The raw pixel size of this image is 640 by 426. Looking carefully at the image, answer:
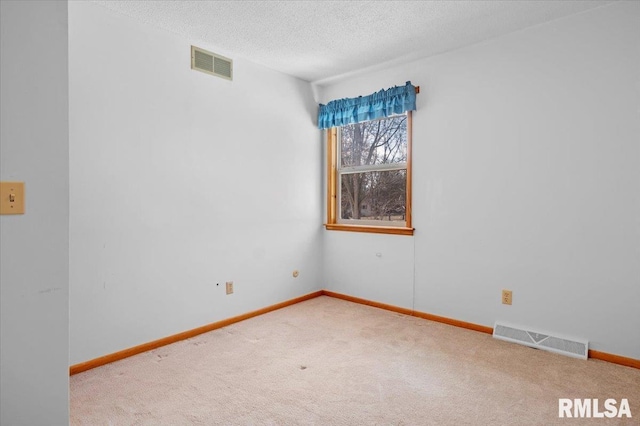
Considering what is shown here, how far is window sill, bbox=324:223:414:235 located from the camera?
11.9 ft

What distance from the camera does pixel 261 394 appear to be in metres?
2.12

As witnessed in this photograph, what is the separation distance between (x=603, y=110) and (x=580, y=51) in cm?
47

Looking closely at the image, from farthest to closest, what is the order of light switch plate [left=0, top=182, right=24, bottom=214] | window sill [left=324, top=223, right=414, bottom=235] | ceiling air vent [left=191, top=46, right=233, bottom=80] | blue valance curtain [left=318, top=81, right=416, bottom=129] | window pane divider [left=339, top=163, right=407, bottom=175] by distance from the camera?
1. window pane divider [left=339, top=163, right=407, bottom=175]
2. window sill [left=324, top=223, right=414, bottom=235]
3. blue valance curtain [left=318, top=81, right=416, bottom=129]
4. ceiling air vent [left=191, top=46, right=233, bottom=80]
5. light switch plate [left=0, top=182, right=24, bottom=214]

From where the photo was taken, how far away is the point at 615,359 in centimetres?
252

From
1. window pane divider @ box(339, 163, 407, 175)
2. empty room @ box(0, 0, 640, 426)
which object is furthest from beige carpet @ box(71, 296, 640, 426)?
window pane divider @ box(339, 163, 407, 175)

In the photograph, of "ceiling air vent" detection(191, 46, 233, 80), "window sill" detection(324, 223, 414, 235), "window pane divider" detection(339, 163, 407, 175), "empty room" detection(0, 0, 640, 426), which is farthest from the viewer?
"window pane divider" detection(339, 163, 407, 175)

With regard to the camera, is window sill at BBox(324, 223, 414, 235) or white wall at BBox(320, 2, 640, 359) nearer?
white wall at BBox(320, 2, 640, 359)

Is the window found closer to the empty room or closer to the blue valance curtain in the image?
the empty room

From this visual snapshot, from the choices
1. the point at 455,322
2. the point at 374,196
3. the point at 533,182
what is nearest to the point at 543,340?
the point at 455,322

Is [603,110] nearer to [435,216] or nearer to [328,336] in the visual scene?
[435,216]

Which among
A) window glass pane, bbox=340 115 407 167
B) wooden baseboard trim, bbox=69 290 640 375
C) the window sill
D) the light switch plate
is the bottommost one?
wooden baseboard trim, bbox=69 290 640 375

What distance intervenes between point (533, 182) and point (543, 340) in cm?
120

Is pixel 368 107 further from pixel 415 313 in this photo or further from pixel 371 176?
→ pixel 415 313

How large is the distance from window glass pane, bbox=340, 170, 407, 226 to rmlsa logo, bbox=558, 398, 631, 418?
2.04m
